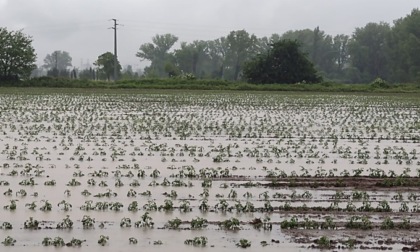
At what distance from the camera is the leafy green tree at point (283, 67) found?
5403cm

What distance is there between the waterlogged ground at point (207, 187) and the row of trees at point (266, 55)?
33.7 metres

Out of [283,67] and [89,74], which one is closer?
[283,67]

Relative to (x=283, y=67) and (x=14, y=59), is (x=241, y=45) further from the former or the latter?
(x=14, y=59)

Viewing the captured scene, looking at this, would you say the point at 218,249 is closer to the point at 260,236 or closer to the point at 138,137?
the point at 260,236

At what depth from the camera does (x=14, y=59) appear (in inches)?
2008

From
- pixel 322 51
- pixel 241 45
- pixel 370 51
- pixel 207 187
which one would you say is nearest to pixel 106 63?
pixel 241 45

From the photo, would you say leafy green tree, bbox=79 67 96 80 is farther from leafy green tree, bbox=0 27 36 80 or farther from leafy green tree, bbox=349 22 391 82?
leafy green tree, bbox=349 22 391 82

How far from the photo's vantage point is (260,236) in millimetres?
7258

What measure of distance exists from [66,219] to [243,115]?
17.2m

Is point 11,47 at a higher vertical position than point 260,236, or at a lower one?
higher

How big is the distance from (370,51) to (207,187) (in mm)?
79140

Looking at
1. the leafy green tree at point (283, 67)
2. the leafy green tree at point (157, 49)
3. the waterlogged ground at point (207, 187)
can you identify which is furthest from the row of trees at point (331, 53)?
the waterlogged ground at point (207, 187)

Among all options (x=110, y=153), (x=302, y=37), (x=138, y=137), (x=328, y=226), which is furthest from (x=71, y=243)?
(x=302, y=37)

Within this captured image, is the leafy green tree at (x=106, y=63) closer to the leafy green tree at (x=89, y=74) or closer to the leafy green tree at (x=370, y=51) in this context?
the leafy green tree at (x=89, y=74)
